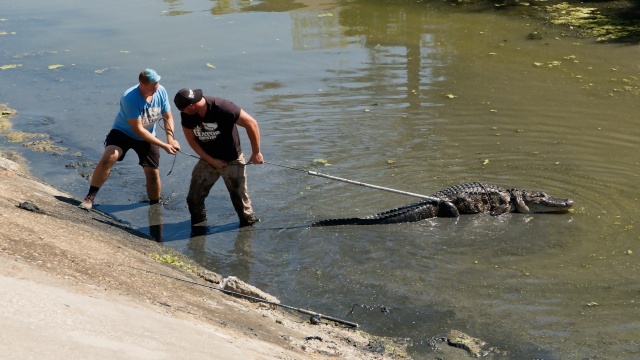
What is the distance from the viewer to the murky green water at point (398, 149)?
8.11m

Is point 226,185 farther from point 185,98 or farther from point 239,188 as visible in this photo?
point 185,98

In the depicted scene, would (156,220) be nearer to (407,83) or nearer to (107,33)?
(407,83)

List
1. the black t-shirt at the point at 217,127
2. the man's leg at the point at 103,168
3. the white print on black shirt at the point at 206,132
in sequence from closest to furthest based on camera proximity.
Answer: the black t-shirt at the point at 217,127 → the white print on black shirt at the point at 206,132 → the man's leg at the point at 103,168

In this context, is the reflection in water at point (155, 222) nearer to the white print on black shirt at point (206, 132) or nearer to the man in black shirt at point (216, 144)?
the man in black shirt at point (216, 144)

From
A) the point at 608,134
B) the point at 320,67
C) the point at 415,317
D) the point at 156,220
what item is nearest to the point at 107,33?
the point at 320,67

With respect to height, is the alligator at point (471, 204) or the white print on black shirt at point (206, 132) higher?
the white print on black shirt at point (206, 132)

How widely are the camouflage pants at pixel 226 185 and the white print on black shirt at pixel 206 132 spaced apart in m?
0.39

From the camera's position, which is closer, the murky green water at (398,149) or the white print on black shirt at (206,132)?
the murky green water at (398,149)

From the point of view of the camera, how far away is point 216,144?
9.52m

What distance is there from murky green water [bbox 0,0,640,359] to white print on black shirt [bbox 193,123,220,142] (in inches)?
51.2

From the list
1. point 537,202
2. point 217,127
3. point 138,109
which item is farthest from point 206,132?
point 537,202

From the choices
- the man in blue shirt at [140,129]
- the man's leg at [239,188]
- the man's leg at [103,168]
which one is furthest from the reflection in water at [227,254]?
the man's leg at [103,168]

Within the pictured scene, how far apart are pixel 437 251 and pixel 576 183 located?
9.06ft

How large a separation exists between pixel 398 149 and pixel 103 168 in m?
4.51
